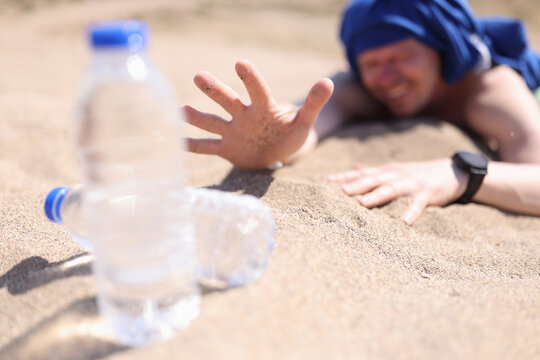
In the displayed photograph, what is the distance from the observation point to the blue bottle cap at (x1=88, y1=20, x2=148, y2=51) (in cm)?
84

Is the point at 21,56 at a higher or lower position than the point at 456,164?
lower

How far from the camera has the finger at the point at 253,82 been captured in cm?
152

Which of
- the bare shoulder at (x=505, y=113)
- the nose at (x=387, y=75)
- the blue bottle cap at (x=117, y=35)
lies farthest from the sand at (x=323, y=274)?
the blue bottle cap at (x=117, y=35)

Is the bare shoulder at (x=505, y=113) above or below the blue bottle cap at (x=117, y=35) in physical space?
below

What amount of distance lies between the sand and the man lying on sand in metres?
0.10

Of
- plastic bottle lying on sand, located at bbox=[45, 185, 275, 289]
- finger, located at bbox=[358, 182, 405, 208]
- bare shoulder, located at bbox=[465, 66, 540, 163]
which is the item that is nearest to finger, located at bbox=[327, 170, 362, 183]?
finger, located at bbox=[358, 182, 405, 208]

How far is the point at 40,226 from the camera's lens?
5.32 ft

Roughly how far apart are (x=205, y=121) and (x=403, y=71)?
1.49 meters

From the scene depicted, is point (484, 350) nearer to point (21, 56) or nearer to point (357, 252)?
point (357, 252)

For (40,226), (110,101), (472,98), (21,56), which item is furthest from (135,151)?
(21,56)

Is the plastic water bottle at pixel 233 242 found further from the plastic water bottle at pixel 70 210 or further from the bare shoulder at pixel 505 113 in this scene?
the bare shoulder at pixel 505 113

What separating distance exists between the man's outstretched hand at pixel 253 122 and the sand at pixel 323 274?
129 mm

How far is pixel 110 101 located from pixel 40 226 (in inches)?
33.3

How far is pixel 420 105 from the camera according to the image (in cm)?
293
